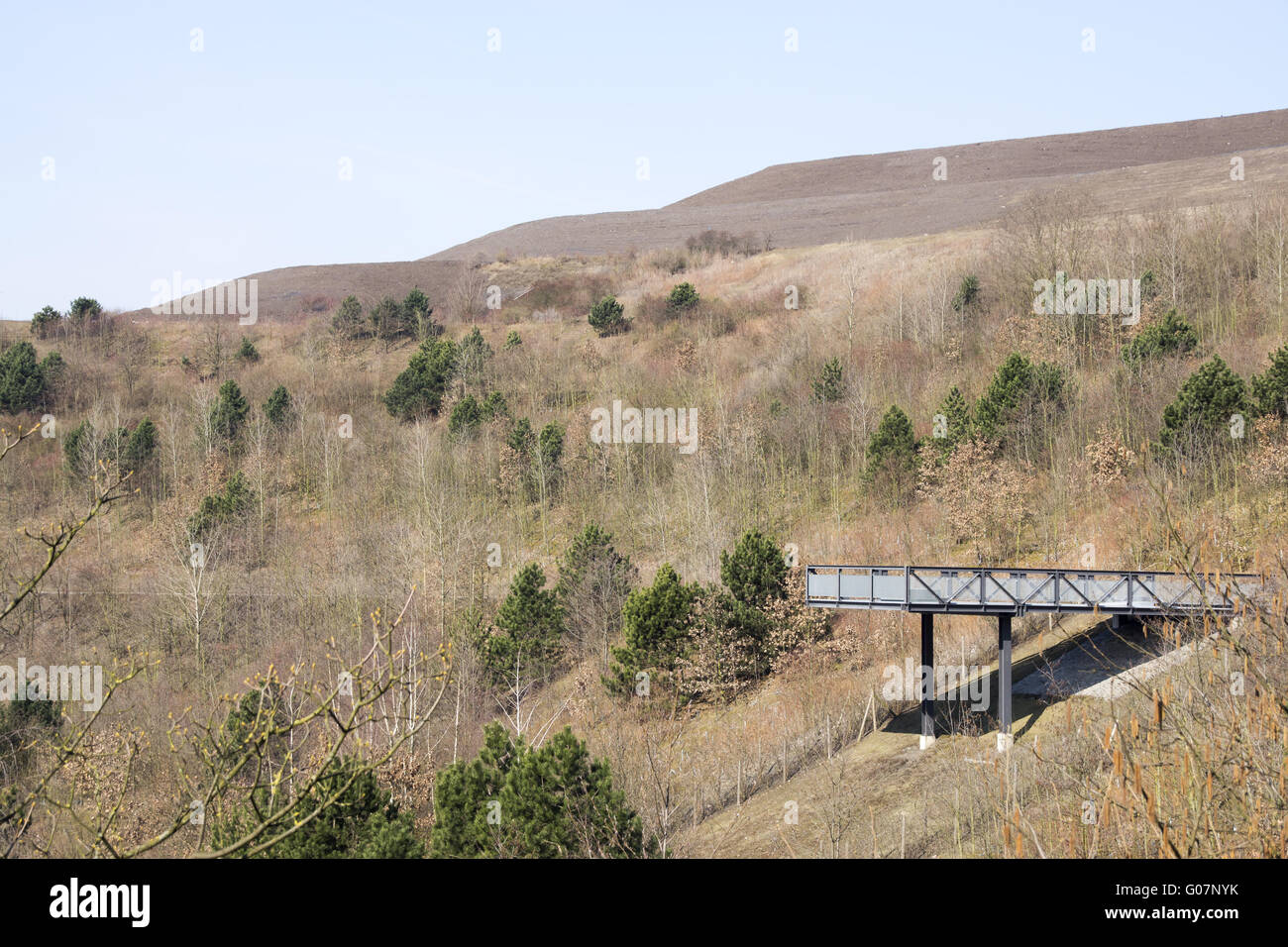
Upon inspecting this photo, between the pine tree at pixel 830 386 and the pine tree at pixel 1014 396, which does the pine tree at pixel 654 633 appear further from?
the pine tree at pixel 830 386

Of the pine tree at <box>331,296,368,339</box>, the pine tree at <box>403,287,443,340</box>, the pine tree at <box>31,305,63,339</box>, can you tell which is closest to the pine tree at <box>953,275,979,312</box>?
the pine tree at <box>403,287,443,340</box>

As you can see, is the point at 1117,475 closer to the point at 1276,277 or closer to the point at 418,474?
the point at 1276,277

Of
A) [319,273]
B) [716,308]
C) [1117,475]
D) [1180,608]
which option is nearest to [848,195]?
[716,308]

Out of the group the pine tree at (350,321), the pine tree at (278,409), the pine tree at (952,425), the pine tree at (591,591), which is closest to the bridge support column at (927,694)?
the pine tree at (952,425)

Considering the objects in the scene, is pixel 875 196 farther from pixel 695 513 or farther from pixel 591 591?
pixel 591 591

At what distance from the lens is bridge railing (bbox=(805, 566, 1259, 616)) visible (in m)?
25.5

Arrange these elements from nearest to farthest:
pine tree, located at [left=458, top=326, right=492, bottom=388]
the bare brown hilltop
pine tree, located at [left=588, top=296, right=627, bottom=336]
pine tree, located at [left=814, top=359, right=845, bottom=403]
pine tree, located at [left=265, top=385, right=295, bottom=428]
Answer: pine tree, located at [left=814, top=359, right=845, bottom=403] → pine tree, located at [left=265, top=385, right=295, bottom=428] → pine tree, located at [left=458, top=326, right=492, bottom=388] → pine tree, located at [left=588, top=296, right=627, bottom=336] → the bare brown hilltop

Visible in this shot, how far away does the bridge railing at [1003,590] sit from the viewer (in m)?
25.5

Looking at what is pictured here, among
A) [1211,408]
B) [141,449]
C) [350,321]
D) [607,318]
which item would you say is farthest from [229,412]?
[1211,408]

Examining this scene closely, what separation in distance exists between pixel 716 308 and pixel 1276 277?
121 feet

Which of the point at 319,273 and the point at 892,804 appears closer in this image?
the point at 892,804

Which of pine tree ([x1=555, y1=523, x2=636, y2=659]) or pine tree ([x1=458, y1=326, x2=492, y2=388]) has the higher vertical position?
pine tree ([x1=458, y1=326, x2=492, y2=388])

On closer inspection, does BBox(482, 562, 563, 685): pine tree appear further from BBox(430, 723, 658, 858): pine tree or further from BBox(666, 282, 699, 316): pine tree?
BBox(666, 282, 699, 316): pine tree

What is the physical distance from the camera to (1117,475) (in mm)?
40250
